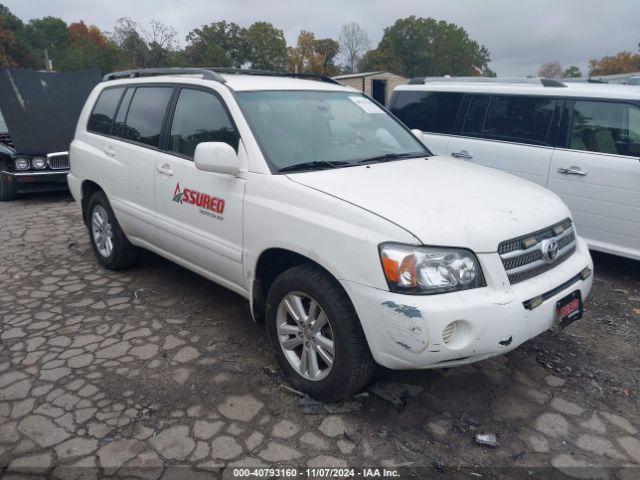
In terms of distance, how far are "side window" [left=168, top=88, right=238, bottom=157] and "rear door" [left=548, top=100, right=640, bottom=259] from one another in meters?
3.34

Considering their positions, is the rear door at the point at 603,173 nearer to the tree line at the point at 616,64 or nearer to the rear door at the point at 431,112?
the rear door at the point at 431,112

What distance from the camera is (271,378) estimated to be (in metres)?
3.24

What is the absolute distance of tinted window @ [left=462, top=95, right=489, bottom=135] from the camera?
225 inches

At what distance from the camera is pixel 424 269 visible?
2465mm

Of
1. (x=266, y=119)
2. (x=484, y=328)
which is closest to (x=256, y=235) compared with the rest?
(x=266, y=119)

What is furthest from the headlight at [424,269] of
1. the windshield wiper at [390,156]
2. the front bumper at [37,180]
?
the front bumper at [37,180]

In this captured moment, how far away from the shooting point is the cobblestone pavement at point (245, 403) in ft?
8.41

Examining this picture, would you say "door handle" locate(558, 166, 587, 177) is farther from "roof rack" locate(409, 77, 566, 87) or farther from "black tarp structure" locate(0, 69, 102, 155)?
"black tarp structure" locate(0, 69, 102, 155)

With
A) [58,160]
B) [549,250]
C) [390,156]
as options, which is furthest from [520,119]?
[58,160]

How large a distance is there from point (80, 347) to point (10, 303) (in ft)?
4.20

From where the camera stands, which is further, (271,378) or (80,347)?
(80,347)

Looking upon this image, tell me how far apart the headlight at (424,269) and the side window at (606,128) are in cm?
313

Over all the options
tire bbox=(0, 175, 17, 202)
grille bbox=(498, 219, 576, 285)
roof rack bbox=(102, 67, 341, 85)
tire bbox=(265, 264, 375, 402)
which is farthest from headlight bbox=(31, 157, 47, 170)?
grille bbox=(498, 219, 576, 285)

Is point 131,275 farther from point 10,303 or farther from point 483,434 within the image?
point 483,434
